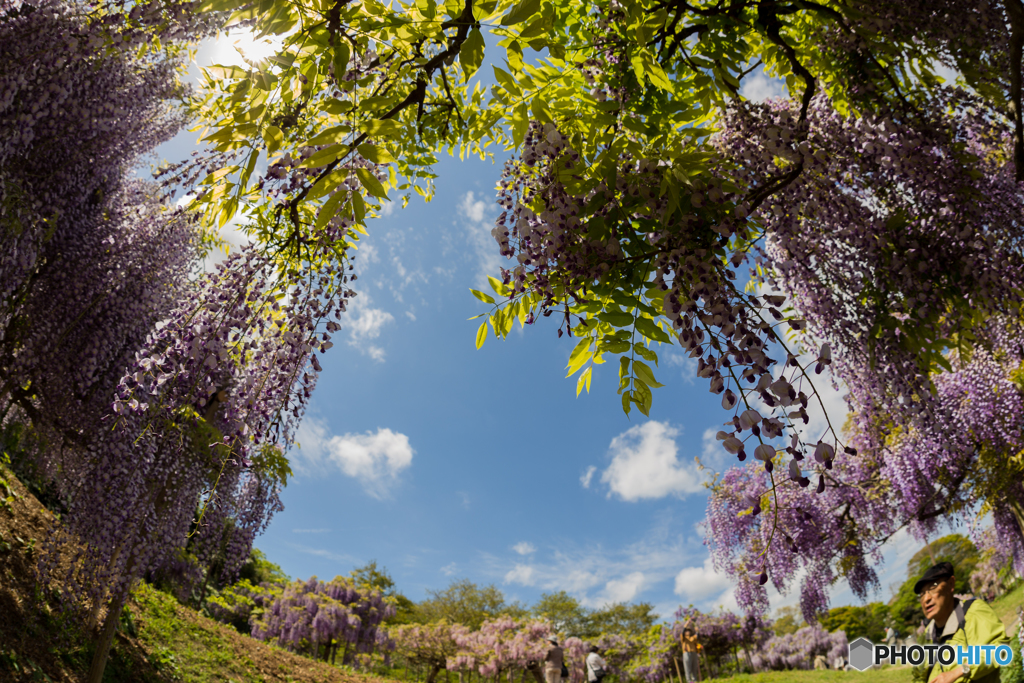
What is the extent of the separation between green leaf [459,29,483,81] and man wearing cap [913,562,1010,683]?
3386 millimetres

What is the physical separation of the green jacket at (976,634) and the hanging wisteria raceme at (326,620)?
50.7 ft

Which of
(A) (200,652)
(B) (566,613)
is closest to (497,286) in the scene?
(A) (200,652)

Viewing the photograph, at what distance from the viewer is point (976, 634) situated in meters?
2.44

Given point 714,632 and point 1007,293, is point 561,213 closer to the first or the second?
point 1007,293

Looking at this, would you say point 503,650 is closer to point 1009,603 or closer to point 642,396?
point 642,396

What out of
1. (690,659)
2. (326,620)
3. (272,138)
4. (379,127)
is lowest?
(690,659)

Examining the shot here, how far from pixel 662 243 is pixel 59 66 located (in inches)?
231

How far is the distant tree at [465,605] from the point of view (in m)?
22.9

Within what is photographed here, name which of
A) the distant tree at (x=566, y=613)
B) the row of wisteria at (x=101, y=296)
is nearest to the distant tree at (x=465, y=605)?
the distant tree at (x=566, y=613)

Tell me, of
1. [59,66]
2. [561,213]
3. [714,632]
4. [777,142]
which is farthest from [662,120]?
[714,632]

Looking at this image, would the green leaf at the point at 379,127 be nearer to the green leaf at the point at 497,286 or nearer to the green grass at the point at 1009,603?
the green leaf at the point at 497,286

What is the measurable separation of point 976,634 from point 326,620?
15.7 meters

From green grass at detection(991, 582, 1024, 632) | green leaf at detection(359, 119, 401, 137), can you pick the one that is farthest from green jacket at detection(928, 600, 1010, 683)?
green grass at detection(991, 582, 1024, 632)

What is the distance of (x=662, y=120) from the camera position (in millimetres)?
2938
